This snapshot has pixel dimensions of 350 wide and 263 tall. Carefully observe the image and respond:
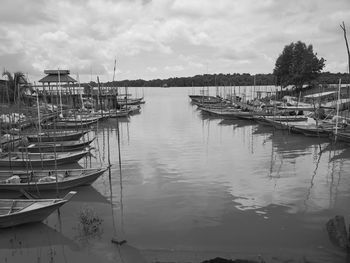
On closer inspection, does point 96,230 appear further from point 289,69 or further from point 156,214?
point 289,69

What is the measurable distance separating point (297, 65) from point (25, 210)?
5762 cm

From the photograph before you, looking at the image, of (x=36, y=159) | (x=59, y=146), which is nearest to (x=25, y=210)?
(x=36, y=159)

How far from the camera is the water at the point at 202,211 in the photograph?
9562mm

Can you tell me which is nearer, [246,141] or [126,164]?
[126,164]

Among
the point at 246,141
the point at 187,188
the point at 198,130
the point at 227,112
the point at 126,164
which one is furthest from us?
the point at 227,112

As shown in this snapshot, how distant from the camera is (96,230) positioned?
35.5ft

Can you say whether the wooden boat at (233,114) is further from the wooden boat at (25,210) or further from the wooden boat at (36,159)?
the wooden boat at (25,210)

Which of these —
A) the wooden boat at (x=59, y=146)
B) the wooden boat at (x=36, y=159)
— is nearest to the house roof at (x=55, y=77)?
the wooden boat at (x=59, y=146)

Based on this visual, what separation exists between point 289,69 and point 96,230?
57651 millimetres

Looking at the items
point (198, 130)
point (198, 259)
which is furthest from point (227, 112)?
point (198, 259)

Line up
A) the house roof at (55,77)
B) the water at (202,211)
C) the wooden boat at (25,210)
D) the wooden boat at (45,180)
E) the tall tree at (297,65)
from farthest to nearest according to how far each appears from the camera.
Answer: the tall tree at (297,65) → the house roof at (55,77) → the wooden boat at (45,180) → the wooden boat at (25,210) → the water at (202,211)

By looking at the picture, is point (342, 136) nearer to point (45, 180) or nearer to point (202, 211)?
point (202, 211)

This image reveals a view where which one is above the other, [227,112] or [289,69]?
[289,69]

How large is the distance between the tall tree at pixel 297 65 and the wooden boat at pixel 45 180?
168 ft
